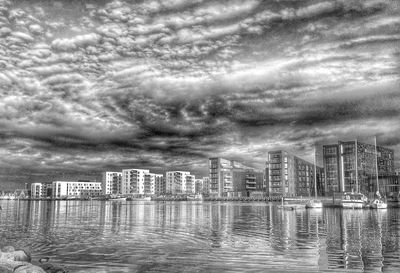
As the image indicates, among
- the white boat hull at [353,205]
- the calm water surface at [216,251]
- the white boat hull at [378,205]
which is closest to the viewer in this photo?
the calm water surface at [216,251]

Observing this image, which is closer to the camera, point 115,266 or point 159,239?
point 115,266

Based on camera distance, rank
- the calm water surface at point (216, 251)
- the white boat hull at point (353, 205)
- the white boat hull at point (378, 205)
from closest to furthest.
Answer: the calm water surface at point (216, 251)
the white boat hull at point (378, 205)
the white boat hull at point (353, 205)

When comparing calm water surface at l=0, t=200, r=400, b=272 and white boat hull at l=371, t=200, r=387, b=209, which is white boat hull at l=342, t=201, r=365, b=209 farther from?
calm water surface at l=0, t=200, r=400, b=272

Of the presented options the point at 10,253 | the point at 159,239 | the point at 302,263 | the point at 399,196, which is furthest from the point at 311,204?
the point at 10,253

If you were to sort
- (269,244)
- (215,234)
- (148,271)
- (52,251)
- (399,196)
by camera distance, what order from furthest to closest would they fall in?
1. (399,196)
2. (215,234)
3. (269,244)
4. (52,251)
5. (148,271)

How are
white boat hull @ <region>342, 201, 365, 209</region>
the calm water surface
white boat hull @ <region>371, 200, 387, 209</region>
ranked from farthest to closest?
white boat hull @ <region>342, 201, 365, 209</region>, white boat hull @ <region>371, 200, 387, 209</region>, the calm water surface

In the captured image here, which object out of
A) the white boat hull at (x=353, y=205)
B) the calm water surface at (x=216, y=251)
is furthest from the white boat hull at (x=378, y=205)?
the calm water surface at (x=216, y=251)

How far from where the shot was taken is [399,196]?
18512 cm

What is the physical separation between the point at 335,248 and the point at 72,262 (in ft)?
72.5

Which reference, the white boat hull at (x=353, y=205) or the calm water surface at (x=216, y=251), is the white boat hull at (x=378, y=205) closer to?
the white boat hull at (x=353, y=205)

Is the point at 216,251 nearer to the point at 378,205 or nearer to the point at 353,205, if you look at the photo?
the point at 378,205

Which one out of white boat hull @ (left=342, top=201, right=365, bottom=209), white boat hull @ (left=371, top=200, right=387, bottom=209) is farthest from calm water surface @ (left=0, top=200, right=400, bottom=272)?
white boat hull @ (left=342, top=201, right=365, bottom=209)

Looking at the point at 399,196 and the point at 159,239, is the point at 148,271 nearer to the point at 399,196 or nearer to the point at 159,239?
the point at 159,239

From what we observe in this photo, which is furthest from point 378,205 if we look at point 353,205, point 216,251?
point 216,251
